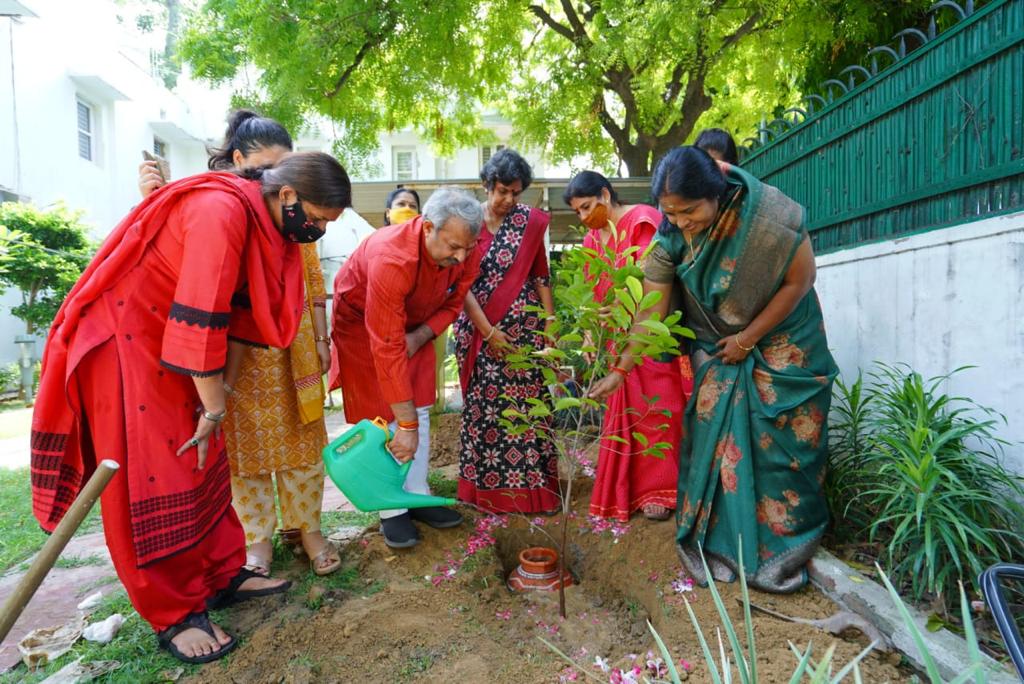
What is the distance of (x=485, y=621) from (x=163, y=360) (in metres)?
1.45

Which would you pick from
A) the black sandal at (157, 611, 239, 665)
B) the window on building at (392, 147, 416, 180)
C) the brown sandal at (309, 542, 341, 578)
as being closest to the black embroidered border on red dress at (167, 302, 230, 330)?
the black sandal at (157, 611, 239, 665)

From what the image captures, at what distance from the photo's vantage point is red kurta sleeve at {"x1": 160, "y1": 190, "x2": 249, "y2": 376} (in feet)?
6.17

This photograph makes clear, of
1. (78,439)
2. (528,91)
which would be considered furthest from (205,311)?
(528,91)

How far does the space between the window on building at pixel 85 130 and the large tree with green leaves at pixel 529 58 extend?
26.5 ft

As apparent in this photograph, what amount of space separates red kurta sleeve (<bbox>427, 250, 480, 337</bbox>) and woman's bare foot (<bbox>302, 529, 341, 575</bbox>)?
1.03 m

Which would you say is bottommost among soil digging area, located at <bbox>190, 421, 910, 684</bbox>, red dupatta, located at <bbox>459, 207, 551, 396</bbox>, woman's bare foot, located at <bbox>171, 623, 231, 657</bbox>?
soil digging area, located at <bbox>190, 421, 910, 684</bbox>

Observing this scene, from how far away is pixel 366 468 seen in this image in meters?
2.36

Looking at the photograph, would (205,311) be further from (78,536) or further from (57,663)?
(78,536)

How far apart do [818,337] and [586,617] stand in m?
1.43

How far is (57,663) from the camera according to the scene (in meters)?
2.05

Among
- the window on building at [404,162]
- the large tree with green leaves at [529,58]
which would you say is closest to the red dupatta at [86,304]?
the large tree with green leaves at [529,58]

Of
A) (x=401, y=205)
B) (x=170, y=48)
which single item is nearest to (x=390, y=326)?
(x=401, y=205)

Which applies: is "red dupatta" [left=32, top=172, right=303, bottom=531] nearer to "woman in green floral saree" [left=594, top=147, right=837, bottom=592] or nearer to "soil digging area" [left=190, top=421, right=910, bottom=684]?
"soil digging area" [left=190, top=421, right=910, bottom=684]

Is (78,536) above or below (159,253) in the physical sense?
below
